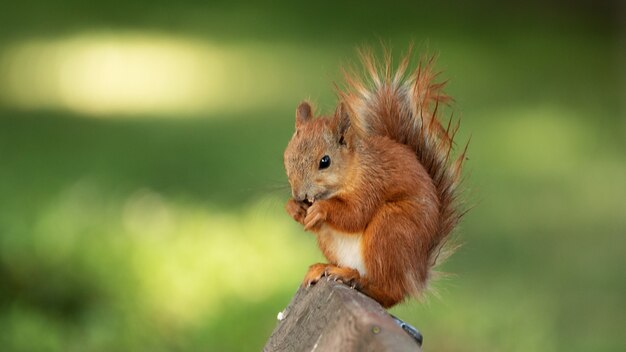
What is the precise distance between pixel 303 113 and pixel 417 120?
21 centimetres

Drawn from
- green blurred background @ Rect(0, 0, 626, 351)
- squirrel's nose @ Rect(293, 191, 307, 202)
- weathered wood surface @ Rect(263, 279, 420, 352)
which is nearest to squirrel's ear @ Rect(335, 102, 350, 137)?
squirrel's nose @ Rect(293, 191, 307, 202)

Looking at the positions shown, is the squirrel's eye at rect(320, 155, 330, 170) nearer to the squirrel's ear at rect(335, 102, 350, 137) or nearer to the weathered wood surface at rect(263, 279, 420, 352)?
the squirrel's ear at rect(335, 102, 350, 137)

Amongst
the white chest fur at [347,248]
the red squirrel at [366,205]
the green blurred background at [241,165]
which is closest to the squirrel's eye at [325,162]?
the red squirrel at [366,205]

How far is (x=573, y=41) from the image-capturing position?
3621 millimetres

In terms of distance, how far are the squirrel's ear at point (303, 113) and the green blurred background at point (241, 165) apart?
67.5 inches

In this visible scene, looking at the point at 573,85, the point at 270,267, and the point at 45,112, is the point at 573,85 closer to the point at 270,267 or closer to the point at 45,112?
the point at 270,267

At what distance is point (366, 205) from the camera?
1508 millimetres

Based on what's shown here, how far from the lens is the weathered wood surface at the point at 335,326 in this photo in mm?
960

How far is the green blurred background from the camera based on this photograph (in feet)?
11.2

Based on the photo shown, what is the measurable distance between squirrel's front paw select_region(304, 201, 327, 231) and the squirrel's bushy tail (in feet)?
0.62

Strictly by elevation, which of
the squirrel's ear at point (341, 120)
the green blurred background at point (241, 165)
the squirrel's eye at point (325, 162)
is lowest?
the green blurred background at point (241, 165)

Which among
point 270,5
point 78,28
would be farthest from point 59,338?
point 270,5

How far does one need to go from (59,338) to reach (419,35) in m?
1.81

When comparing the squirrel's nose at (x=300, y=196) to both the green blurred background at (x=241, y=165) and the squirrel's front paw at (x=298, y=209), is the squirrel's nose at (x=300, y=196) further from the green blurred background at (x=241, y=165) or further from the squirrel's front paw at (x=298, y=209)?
the green blurred background at (x=241, y=165)
